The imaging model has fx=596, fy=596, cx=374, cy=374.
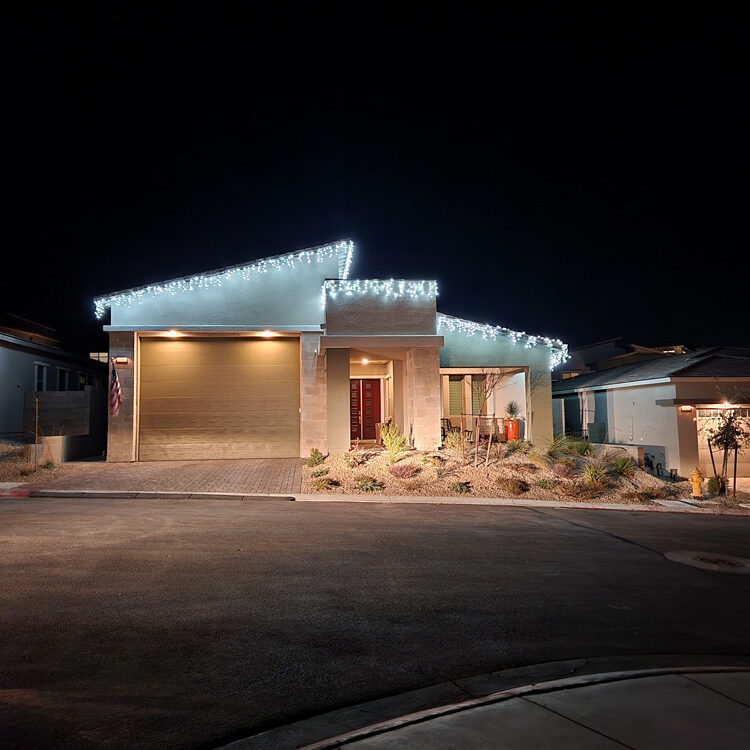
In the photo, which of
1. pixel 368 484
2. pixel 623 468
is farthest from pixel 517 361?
pixel 368 484

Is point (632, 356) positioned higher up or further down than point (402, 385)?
higher up

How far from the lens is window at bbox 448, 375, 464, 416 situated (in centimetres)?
2577

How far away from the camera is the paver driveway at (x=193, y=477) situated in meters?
14.0

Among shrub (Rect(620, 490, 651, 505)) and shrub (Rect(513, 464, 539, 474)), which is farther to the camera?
shrub (Rect(513, 464, 539, 474))

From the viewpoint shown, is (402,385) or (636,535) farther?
(402,385)

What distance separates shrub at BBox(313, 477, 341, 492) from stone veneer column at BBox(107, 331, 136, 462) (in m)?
7.29

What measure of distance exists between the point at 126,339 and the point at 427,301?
31.3ft

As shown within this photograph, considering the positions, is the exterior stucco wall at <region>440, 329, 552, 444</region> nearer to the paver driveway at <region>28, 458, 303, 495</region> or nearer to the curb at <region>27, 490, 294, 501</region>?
the paver driveway at <region>28, 458, 303, 495</region>

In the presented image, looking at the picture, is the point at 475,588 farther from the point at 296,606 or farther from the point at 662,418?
the point at 662,418

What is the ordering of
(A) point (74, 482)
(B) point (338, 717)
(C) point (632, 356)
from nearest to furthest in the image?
(B) point (338, 717), (A) point (74, 482), (C) point (632, 356)

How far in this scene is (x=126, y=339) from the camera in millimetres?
18812

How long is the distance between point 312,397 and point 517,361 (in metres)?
7.22

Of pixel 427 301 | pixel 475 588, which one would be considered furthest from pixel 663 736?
pixel 427 301

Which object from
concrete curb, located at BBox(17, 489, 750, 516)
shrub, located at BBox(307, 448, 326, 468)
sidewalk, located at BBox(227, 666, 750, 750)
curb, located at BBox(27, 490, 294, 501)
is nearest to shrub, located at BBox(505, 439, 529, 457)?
concrete curb, located at BBox(17, 489, 750, 516)
